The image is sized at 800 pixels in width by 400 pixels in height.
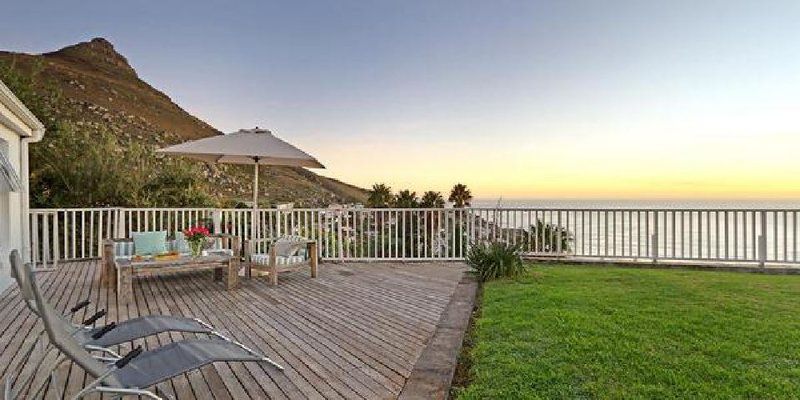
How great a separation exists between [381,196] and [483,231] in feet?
9.15

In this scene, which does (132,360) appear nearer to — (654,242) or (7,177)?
(7,177)

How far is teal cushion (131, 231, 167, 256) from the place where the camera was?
6723 millimetres

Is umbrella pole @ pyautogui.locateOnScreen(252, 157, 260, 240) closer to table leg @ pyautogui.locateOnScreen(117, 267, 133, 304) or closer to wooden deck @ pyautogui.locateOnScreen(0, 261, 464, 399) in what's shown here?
wooden deck @ pyautogui.locateOnScreen(0, 261, 464, 399)

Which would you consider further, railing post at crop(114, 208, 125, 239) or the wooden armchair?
railing post at crop(114, 208, 125, 239)

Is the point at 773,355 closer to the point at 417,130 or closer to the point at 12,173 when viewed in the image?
the point at 12,173

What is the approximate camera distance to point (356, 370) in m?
3.21

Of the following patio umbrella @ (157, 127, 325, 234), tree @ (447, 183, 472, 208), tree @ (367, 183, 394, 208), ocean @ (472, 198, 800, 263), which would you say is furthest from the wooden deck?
tree @ (447, 183, 472, 208)

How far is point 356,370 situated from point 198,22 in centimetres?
1232

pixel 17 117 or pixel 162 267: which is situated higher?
pixel 17 117

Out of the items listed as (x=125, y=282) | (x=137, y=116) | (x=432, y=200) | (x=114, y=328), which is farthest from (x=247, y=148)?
(x=137, y=116)

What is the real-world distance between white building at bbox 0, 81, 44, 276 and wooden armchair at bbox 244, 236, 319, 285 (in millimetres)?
2839

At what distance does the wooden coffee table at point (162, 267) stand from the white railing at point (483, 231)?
7.74 feet

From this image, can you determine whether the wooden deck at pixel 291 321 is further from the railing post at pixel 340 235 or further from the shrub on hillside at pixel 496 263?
the railing post at pixel 340 235

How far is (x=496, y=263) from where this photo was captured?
Answer: 22.5 feet
